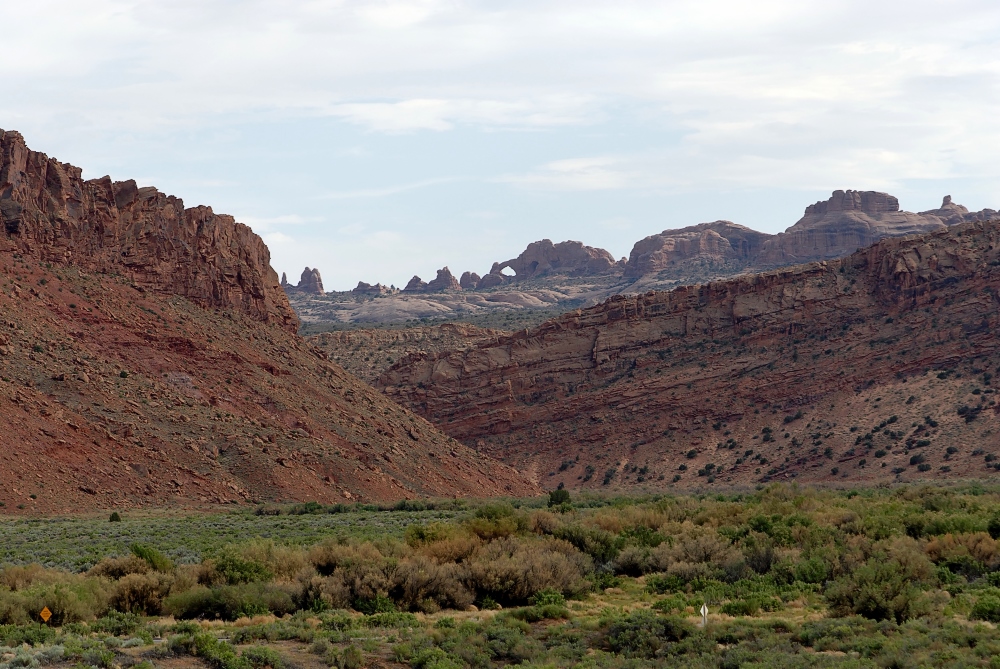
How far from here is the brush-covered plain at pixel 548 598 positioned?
2081cm

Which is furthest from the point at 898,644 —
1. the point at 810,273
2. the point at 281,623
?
the point at 810,273

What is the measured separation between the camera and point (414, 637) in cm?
2227

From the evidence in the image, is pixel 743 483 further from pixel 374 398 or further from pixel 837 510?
pixel 837 510

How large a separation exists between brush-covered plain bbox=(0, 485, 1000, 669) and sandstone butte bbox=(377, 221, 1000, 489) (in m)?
38.0

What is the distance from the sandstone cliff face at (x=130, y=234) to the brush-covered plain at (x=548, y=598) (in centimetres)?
3800

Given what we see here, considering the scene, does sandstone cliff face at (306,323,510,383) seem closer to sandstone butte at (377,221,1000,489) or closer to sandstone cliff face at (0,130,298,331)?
sandstone butte at (377,221,1000,489)

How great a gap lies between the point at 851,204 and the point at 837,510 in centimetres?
15857

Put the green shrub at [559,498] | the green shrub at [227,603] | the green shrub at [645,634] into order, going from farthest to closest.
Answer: the green shrub at [559,498]
the green shrub at [227,603]
the green shrub at [645,634]

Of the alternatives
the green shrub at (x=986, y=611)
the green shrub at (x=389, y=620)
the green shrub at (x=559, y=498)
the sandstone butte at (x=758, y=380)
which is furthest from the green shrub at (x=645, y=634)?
the sandstone butte at (x=758, y=380)

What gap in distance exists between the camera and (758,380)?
84375 millimetres

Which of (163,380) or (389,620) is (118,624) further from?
(163,380)

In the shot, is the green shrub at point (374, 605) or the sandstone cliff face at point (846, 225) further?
the sandstone cliff face at point (846, 225)

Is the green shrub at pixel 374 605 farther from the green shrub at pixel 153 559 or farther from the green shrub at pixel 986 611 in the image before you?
the green shrub at pixel 986 611

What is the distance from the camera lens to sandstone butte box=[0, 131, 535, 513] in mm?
54500
